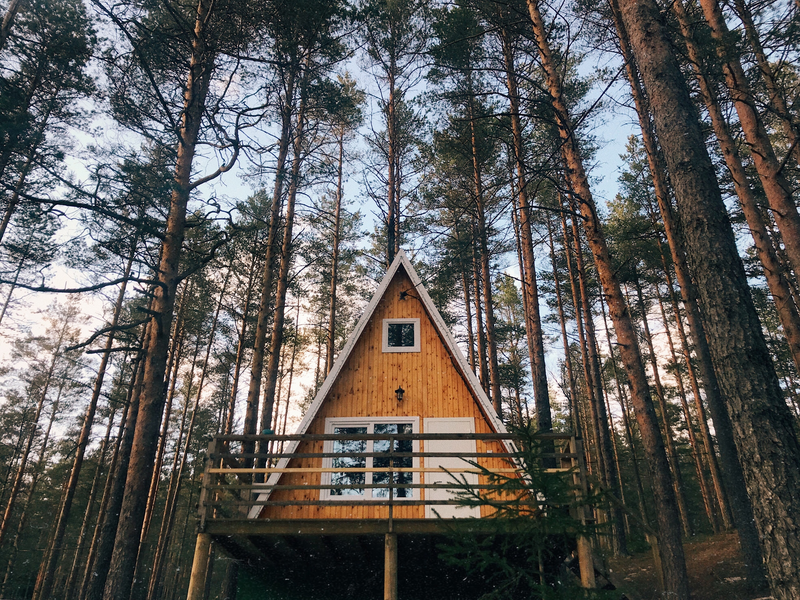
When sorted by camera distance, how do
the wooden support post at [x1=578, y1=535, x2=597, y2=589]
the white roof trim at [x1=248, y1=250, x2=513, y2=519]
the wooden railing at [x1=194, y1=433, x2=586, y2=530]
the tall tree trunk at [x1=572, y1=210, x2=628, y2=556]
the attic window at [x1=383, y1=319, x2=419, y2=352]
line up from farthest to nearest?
the tall tree trunk at [x1=572, y1=210, x2=628, y2=556], the attic window at [x1=383, y1=319, x2=419, y2=352], the white roof trim at [x1=248, y1=250, x2=513, y2=519], the wooden railing at [x1=194, y1=433, x2=586, y2=530], the wooden support post at [x1=578, y1=535, x2=597, y2=589]

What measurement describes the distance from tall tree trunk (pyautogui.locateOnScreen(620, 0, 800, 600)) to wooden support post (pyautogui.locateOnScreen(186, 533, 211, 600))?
24.4 feet

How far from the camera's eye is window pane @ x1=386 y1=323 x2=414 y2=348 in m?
11.5

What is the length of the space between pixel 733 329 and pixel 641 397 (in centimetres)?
512

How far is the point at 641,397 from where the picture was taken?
30.8 feet

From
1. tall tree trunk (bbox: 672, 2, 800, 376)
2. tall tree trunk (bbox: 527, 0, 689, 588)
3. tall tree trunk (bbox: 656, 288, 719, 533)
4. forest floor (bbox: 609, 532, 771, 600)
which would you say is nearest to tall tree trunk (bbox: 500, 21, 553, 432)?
tall tree trunk (bbox: 527, 0, 689, 588)

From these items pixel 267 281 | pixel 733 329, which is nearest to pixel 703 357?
pixel 733 329

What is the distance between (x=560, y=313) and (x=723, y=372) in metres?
20.8

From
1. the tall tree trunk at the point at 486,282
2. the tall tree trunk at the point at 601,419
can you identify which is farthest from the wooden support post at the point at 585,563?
the tall tree trunk at the point at 601,419

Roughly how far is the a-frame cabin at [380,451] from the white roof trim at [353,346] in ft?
0.10

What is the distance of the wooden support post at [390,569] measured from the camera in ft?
23.8

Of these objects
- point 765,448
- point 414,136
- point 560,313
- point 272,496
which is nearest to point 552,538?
point 765,448

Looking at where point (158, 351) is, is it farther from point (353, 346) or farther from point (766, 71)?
point (766, 71)

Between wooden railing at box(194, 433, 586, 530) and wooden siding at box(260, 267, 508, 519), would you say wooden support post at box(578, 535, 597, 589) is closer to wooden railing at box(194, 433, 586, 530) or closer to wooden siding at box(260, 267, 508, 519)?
wooden railing at box(194, 433, 586, 530)

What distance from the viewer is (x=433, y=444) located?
34.6ft
